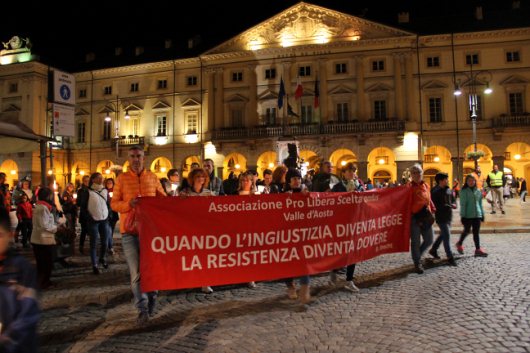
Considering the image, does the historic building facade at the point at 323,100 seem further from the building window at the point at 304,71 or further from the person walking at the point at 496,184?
the person walking at the point at 496,184

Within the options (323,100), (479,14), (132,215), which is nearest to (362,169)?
(323,100)

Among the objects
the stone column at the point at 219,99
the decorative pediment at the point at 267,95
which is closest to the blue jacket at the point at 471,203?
the decorative pediment at the point at 267,95

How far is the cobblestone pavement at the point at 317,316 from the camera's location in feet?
14.6

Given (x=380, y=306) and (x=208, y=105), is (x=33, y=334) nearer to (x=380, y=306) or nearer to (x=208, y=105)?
(x=380, y=306)

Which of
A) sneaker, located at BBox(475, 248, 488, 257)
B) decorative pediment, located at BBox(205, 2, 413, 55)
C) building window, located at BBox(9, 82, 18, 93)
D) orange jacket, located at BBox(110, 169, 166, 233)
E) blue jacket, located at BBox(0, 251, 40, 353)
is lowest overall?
sneaker, located at BBox(475, 248, 488, 257)

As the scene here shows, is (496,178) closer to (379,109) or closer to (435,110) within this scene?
(435,110)

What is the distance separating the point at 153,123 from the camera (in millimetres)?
42875

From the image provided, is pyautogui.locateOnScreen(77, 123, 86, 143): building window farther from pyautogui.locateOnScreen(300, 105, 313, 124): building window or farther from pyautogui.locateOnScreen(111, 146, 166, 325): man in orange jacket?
pyautogui.locateOnScreen(111, 146, 166, 325): man in orange jacket

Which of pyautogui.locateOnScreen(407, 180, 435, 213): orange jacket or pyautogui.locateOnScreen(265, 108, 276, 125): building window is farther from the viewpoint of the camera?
pyautogui.locateOnScreen(265, 108, 276, 125): building window

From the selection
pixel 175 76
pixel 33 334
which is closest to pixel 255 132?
pixel 175 76

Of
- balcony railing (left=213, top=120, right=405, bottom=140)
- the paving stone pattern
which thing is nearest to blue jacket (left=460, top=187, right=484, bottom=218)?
the paving stone pattern

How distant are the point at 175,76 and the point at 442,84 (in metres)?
25.7

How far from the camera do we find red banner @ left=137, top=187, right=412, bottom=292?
519cm

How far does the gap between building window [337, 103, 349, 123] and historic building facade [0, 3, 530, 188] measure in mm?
93
